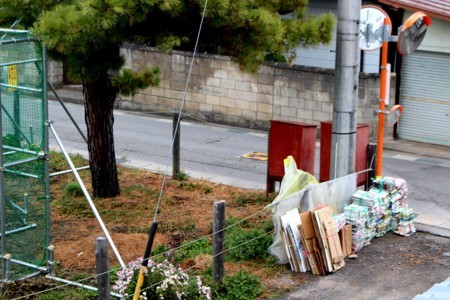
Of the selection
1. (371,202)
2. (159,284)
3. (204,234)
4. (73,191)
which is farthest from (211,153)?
(159,284)

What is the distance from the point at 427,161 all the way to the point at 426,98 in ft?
6.74

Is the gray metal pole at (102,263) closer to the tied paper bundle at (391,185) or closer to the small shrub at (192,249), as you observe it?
the small shrub at (192,249)

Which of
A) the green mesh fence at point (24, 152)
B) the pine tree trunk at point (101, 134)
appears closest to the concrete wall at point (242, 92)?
the pine tree trunk at point (101, 134)

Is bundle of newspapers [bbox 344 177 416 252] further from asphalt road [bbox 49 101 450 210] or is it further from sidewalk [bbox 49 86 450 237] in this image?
asphalt road [bbox 49 101 450 210]

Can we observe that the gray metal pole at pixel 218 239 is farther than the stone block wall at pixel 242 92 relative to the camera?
No

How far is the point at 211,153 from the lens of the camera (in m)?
18.1

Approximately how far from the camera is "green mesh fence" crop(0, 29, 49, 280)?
33.1ft

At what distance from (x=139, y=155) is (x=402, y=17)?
6902 millimetres

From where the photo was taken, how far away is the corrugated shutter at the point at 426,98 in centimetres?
1897

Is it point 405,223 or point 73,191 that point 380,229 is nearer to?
point 405,223

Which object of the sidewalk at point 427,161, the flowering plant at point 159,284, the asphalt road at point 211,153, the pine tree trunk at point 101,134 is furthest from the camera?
the asphalt road at point 211,153

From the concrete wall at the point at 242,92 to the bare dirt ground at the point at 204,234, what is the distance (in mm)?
5059

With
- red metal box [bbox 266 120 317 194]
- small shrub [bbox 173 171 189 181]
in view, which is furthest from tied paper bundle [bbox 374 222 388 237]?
small shrub [bbox 173 171 189 181]

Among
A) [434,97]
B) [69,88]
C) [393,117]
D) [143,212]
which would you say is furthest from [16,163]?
[69,88]
